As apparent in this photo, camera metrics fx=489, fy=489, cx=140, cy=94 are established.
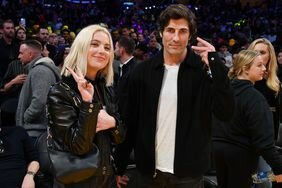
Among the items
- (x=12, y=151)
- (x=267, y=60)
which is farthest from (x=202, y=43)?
(x=267, y=60)

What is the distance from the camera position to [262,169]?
4496mm

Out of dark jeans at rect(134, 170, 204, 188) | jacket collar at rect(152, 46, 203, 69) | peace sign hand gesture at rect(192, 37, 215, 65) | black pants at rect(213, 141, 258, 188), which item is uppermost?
peace sign hand gesture at rect(192, 37, 215, 65)

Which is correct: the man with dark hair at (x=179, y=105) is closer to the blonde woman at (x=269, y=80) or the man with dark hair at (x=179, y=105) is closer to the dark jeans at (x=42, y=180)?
the dark jeans at (x=42, y=180)

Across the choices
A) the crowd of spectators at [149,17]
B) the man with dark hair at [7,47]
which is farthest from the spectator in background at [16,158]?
the crowd of spectators at [149,17]

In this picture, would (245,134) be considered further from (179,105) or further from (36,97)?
(36,97)

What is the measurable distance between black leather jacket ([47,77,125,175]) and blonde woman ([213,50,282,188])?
55.4 inches

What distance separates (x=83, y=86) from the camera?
2.48 meters

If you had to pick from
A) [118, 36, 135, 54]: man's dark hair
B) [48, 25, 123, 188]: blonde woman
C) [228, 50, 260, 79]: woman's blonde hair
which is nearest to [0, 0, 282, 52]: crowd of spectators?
[118, 36, 135, 54]: man's dark hair

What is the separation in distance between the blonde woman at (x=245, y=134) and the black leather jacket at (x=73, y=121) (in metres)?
1.41

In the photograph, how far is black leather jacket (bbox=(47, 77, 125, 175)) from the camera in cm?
241

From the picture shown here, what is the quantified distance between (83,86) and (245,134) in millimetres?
1678

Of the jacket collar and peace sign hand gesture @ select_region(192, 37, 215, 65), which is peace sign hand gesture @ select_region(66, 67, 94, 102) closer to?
the jacket collar

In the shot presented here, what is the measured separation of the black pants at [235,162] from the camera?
12.2 ft

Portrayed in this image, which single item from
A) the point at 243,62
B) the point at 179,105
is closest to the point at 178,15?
the point at 179,105
